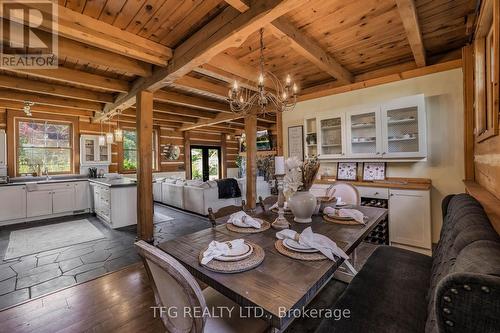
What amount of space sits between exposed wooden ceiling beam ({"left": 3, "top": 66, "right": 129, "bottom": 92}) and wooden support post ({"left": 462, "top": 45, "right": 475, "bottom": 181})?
4.81 meters

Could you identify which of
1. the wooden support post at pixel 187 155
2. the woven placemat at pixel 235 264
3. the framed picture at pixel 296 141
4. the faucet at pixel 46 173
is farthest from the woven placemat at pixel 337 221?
the wooden support post at pixel 187 155

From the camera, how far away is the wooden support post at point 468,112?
258 cm

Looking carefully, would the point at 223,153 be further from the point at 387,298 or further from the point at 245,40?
the point at 387,298

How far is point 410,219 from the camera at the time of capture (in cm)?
290

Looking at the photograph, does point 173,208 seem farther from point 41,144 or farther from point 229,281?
point 229,281

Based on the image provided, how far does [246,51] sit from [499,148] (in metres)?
2.53

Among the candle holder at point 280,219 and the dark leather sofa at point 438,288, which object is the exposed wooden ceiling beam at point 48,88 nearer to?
the candle holder at point 280,219

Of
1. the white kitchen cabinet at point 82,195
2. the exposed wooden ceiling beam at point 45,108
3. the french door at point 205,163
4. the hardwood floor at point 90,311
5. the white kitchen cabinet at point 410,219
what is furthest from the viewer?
the french door at point 205,163

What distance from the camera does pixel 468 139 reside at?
8.80ft

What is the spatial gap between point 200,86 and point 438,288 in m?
3.75

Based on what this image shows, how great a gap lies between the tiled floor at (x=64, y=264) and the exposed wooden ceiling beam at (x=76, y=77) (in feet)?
8.12

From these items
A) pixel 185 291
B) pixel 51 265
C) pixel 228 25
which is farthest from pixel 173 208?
pixel 185 291

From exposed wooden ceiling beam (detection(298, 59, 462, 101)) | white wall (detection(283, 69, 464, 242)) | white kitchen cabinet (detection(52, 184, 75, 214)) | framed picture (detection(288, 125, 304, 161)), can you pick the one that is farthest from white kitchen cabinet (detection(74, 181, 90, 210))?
white wall (detection(283, 69, 464, 242))

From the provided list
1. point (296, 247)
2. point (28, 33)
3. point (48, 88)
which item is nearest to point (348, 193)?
point (296, 247)
